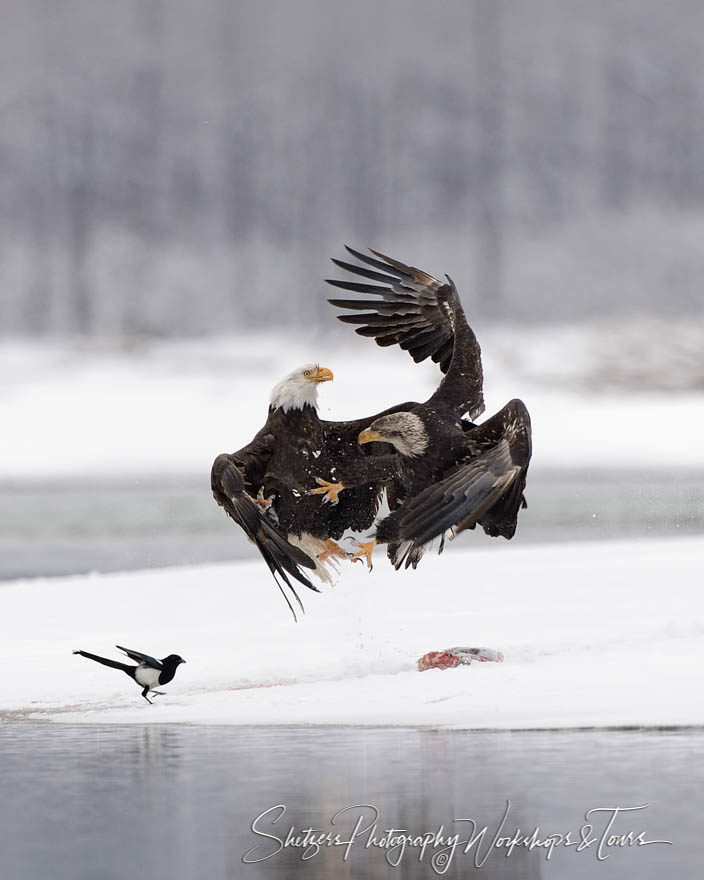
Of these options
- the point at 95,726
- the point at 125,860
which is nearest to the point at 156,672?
the point at 95,726

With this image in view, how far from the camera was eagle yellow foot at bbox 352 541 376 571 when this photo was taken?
10.9 m

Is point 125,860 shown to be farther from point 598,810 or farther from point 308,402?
point 308,402

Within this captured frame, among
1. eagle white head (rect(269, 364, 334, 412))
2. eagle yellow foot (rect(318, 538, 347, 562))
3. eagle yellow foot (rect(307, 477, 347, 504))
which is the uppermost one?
eagle white head (rect(269, 364, 334, 412))

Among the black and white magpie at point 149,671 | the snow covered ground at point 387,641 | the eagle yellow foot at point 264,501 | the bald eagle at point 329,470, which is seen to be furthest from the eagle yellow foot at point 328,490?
the black and white magpie at point 149,671

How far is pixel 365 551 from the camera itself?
1095 centimetres

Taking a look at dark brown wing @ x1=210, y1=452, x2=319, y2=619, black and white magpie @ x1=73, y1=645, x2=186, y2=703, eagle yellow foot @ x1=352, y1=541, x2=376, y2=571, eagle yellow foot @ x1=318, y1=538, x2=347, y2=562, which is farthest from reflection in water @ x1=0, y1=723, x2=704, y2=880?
black and white magpie @ x1=73, y1=645, x2=186, y2=703

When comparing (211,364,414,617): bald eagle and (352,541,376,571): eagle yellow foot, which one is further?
(352,541,376,571): eagle yellow foot

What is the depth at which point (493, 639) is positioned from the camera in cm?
1430

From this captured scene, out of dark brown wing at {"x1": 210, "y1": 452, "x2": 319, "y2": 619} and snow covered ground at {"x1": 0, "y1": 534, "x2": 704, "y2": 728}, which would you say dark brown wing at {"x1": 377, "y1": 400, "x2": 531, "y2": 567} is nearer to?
dark brown wing at {"x1": 210, "y1": 452, "x2": 319, "y2": 619}

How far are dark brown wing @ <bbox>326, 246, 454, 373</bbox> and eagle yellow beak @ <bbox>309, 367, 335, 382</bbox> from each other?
169cm

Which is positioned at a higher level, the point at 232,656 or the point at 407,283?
the point at 407,283

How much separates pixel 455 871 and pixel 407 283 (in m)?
6.76

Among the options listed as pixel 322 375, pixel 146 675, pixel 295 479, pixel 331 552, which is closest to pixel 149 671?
pixel 146 675

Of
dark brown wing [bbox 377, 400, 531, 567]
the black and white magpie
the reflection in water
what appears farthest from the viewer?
the black and white magpie
